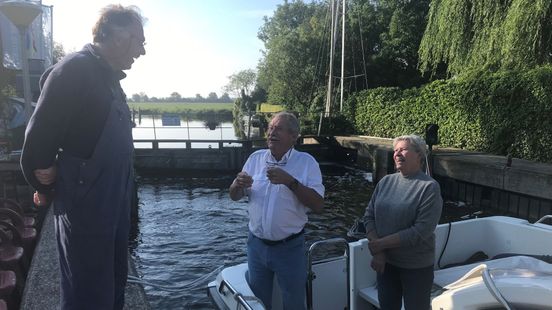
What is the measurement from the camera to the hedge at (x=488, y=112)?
444 inches

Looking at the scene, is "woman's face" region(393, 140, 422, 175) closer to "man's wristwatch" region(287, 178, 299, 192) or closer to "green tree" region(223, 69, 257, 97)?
"man's wristwatch" region(287, 178, 299, 192)

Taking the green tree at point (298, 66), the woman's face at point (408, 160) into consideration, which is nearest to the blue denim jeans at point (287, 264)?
the woman's face at point (408, 160)

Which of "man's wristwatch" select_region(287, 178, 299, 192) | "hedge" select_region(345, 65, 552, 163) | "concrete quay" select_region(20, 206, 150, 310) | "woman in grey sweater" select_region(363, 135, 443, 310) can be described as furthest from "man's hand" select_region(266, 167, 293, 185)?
"hedge" select_region(345, 65, 552, 163)

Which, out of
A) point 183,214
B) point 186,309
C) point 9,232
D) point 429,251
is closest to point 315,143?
point 183,214

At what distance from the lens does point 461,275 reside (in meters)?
3.38

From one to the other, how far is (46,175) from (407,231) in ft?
6.68

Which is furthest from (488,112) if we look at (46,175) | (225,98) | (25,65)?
(225,98)

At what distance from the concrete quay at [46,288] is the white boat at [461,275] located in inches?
26.8

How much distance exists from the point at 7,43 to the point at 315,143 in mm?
12339

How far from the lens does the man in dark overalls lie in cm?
182

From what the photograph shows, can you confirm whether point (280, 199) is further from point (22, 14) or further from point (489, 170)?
point (489, 170)

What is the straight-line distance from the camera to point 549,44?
11.5 m

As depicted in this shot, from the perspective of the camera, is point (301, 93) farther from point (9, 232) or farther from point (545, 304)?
point (545, 304)

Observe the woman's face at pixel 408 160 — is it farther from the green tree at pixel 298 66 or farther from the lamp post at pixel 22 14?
the green tree at pixel 298 66
